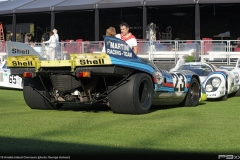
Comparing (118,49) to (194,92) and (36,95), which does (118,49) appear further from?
(194,92)

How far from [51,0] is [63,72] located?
2326cm

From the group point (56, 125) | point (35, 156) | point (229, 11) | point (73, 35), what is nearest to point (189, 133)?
point (56, 125)

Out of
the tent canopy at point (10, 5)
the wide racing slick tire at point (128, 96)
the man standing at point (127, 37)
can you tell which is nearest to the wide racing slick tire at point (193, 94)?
the man standing at point (127, 37)

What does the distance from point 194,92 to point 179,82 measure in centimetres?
121

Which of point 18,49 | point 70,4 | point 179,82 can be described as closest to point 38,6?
point 70,4

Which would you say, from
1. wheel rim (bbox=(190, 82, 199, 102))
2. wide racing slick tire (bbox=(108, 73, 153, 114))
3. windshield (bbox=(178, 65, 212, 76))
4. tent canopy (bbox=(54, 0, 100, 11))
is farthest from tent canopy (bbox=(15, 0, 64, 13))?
wide racing slick tire (bbox=(108, 73, 153, 114))

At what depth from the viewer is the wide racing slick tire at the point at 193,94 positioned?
1231 centimetres

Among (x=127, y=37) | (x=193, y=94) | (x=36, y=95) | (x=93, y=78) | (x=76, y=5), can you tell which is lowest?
(x=193, y=94)

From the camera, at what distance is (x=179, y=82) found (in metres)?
11.7

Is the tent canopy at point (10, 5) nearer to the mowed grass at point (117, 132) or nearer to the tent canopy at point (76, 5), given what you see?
the tent canopy at point (76, 5)

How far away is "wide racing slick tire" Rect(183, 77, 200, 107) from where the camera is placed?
12.3 meters

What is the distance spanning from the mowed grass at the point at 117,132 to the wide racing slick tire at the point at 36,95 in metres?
0.26

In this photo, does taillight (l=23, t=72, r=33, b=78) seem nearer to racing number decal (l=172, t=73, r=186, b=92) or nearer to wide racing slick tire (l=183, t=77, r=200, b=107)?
racing number decal (l=172, t=73, r=186, b=92)

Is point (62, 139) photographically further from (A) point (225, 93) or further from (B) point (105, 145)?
(A) point (225, 93)
